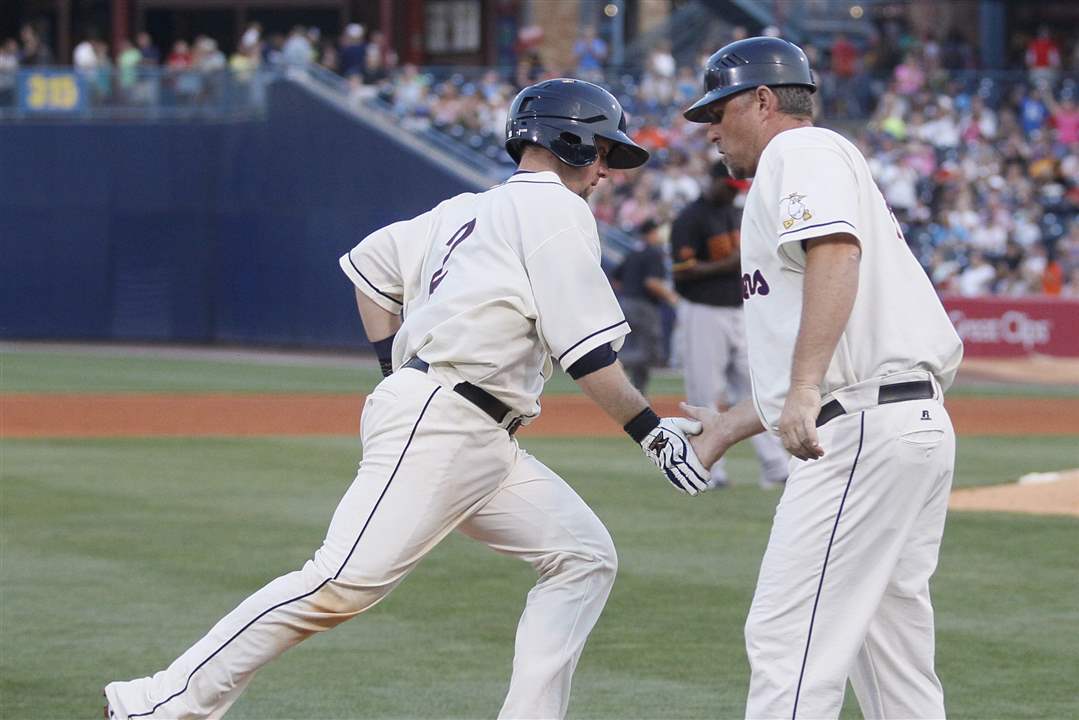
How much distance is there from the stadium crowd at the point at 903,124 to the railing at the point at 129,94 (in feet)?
0.39

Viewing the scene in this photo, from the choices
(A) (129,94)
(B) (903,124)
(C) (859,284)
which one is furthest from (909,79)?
(C) (859,284)

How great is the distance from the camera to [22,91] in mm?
28141

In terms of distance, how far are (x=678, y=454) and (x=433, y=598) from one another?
3227 mm

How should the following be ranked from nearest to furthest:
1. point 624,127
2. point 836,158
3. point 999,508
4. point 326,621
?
point 836,158 → point 326,621 → point 624,127 → point 999,508

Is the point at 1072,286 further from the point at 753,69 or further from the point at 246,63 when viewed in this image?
the point at 753,69

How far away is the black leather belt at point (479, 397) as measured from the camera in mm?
4594

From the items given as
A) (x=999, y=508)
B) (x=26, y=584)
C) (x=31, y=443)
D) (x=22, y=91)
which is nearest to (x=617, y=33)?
(x=22, y=91)

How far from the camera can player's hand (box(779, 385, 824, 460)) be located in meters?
3.84

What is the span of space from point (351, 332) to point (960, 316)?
9.02 m

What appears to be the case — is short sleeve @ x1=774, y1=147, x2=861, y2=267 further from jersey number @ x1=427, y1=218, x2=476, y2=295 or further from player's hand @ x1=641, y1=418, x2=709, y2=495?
jersey number @ x1=427, y1=218, x2=476, y2=295

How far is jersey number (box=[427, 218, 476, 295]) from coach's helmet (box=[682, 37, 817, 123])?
0.73 m

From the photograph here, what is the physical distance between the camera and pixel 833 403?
4.02m

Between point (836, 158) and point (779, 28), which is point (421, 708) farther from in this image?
point (779, 28)

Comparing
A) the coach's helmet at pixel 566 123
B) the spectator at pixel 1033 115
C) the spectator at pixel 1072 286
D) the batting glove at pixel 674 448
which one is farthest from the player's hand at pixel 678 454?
the spectator at pixel 1033 115
